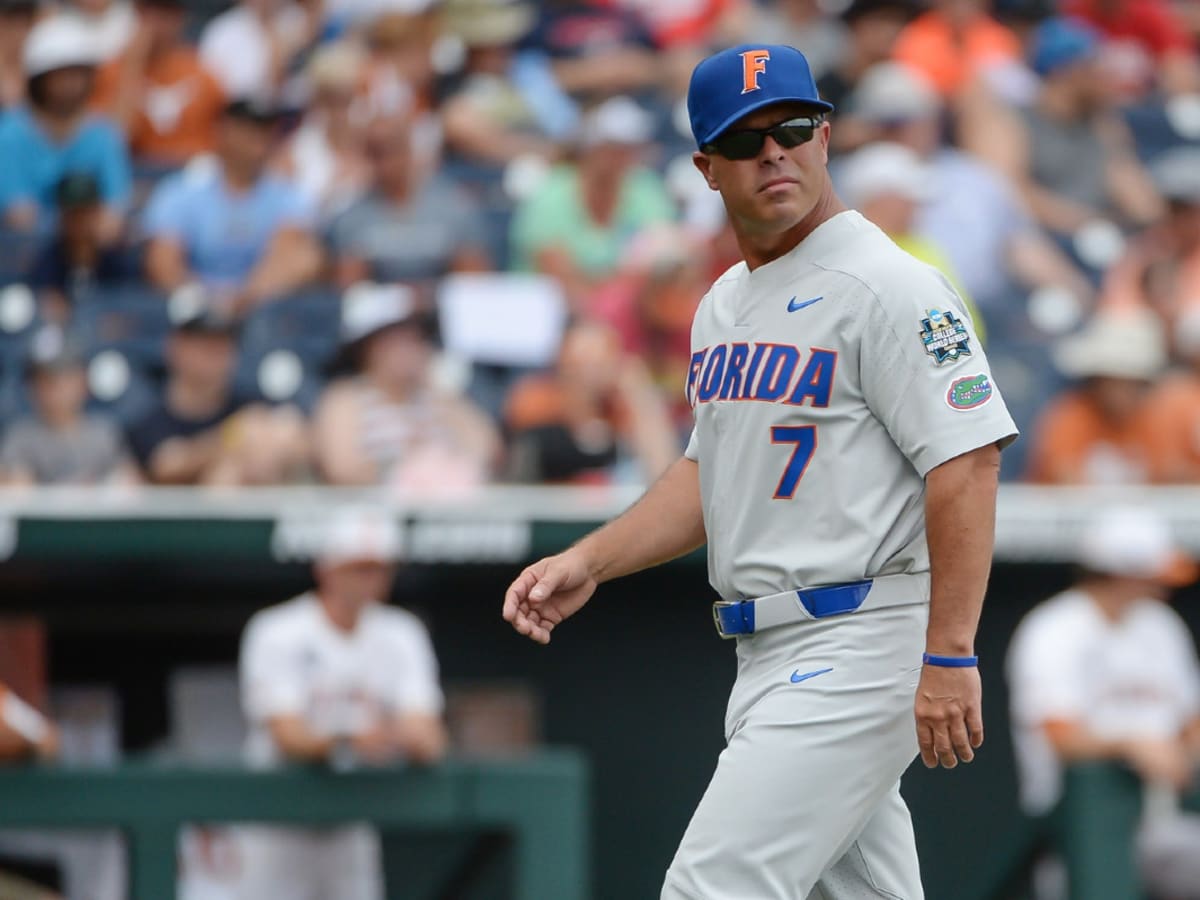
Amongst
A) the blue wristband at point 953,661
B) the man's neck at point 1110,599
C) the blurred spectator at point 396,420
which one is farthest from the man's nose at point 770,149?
the man's neck at point 1110,599

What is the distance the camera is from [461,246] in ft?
23.5

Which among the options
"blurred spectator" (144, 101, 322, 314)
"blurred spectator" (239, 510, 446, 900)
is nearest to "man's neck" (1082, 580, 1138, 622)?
"blurred spectator" (239, 510, 446, 900)

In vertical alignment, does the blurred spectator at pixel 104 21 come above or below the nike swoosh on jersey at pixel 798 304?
above

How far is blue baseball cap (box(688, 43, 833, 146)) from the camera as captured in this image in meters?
2.73

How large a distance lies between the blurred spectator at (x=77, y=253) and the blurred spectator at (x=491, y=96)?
1589 millimetres

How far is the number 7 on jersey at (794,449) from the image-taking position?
282cm

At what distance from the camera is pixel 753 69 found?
2.74 m

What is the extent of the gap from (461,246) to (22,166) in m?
1.70

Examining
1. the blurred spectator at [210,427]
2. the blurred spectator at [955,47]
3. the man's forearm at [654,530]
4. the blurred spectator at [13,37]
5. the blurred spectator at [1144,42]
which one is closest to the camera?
the man's forearm at [654,530]

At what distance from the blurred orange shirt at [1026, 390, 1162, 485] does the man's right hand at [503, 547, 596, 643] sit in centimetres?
374

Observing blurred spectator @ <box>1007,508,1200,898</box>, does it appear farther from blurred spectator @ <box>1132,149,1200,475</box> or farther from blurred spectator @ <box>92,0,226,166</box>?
blurred spectator @ <box>92,0,226,166</box>

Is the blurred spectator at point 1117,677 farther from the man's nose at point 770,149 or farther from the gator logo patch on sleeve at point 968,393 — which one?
the man's nose at point 770,149

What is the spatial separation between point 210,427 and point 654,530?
3364mm

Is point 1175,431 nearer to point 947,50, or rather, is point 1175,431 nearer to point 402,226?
point 947,50
